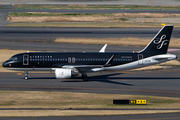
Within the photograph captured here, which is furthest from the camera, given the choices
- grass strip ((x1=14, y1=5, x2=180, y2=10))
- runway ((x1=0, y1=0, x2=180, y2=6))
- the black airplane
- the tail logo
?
runway ((x1=0, y1=0, x2=180, y2=6))

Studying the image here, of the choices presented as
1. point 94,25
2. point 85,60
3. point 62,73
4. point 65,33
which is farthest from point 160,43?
point 94,25

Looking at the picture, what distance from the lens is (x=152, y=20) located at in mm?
108562

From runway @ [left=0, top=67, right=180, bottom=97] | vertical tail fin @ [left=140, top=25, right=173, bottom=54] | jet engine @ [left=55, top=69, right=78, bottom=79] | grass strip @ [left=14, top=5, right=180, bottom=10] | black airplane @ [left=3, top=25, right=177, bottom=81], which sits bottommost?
runway @ [left=0, top=67, right=180, bottom=97]

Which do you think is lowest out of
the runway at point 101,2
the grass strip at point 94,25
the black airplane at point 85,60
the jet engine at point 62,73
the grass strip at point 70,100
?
the grass strip at point 70,100

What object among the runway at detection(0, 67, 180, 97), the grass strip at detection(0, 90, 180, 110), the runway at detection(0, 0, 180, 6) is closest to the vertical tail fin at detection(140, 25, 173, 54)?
the runway at detection(0, 67, 180, 97)

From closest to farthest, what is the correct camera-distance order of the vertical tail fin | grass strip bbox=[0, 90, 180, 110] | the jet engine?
grass strip bbox=[0, 90, 180, 110], the jet engine, the vertical tail fin

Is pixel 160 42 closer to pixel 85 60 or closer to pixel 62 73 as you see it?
pixel 85 60

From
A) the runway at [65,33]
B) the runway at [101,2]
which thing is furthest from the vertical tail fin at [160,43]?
the runway at [101,2]

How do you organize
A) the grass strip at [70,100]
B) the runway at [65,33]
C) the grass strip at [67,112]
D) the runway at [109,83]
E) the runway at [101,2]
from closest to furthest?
1. the grass strip at [67,112]
2. the grass strip at [70,100]
3. the runway at [109,83]
4. the runway at [65,33]
5. the runway at [101,2]

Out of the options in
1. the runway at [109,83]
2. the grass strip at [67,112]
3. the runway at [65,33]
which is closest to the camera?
the grass strip at [67,112]

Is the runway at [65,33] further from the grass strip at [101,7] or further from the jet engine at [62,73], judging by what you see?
the grass strip at [101,7]

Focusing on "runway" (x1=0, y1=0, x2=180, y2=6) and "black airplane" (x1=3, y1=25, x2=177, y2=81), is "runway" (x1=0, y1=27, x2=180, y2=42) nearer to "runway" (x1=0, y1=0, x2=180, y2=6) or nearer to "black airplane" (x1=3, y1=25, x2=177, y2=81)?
"black airplane" (x1=3, y1=25, x2=177, y2=81)

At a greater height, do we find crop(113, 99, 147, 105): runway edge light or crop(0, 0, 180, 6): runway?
crop(0, 0, 180, 6): runway

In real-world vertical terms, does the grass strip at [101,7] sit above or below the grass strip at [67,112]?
above
